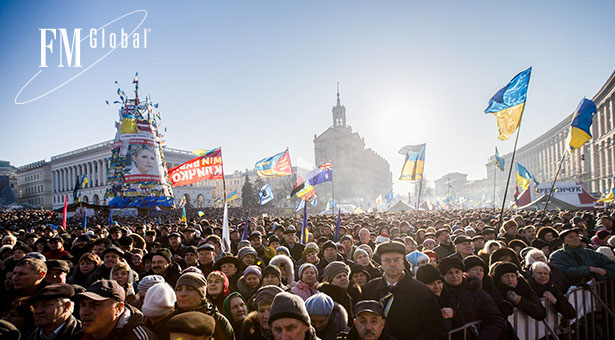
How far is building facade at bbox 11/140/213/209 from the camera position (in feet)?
260

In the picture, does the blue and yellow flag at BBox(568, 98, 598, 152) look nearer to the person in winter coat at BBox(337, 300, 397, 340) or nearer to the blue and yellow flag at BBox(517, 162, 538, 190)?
the blue and yellow flag at BBox(517, 162, 538, 190)

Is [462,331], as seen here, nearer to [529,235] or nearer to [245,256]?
[245,256]

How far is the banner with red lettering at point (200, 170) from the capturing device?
11.8 meters

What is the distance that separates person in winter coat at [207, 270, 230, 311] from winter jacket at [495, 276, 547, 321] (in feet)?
11.1

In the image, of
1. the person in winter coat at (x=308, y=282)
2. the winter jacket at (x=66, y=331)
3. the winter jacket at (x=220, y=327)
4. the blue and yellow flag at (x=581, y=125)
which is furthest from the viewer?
the blue and yellow flag at (x=581, y=125)

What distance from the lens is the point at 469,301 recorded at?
12.8 feet

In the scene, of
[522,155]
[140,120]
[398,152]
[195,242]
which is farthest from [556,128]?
[195,242]

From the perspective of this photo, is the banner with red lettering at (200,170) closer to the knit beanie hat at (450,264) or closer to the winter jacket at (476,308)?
the knit beanie hat at (450,264)

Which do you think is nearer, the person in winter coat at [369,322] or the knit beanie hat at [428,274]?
the person in winter coat at [369,322]

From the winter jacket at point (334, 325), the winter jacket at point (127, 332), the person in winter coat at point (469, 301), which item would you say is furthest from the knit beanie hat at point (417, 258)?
the winter jacket at point (127, 332)

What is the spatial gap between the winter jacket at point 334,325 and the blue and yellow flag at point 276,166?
50.1ft

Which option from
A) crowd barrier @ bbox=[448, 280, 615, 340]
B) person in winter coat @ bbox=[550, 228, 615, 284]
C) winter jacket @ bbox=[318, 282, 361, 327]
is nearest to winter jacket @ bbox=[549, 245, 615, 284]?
person in winter coat @ bbox=[550, 228, 615, 284]

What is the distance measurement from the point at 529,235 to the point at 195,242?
857 cm

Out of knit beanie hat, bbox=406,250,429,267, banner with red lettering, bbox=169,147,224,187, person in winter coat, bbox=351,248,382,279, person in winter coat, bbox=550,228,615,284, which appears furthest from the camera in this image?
banner with red lettering, bbox=169,147,224,187
